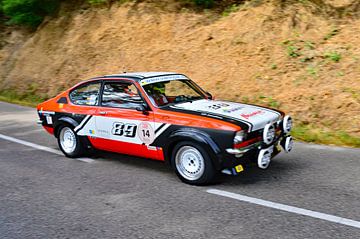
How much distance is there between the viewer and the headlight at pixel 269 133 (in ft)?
18.5

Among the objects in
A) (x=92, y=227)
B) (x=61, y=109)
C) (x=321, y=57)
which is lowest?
(x=92, y=227)

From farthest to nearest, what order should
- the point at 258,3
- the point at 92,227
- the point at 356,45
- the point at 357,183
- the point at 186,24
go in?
1. the point at 186,24
2. the point at 258,3
3. the point at 356,45
4. the point at 357,183
5. the point at 92,227

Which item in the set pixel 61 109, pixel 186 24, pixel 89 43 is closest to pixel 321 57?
pixel 186 24

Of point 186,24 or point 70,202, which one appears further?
point 186,24

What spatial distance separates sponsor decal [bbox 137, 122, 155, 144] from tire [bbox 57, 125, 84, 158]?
1627 mm

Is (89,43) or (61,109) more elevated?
(89,43)

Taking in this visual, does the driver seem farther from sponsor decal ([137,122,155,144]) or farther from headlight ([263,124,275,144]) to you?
headlight ([263,124,275,144])

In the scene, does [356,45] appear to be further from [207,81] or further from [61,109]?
[61,109]

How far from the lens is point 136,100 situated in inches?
256

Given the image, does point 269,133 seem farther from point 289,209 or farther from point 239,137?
point 289,209

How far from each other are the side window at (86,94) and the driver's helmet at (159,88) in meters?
1.10

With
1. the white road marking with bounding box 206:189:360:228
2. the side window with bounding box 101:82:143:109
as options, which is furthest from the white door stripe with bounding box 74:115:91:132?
the white road marking with bounding box 206:189:360:228

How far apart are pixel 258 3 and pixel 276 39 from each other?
2.00m

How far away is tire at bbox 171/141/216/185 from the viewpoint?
562 cm
